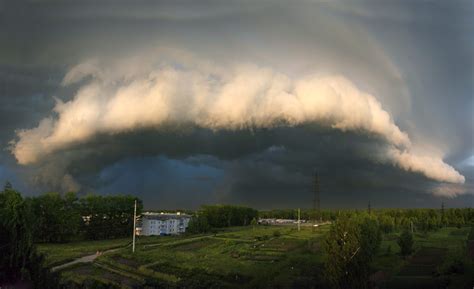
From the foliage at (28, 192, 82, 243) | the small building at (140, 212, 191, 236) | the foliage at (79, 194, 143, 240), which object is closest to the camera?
the foliage at (28, 192, 82, 243)

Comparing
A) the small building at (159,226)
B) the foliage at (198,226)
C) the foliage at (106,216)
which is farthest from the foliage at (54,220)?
the small building at (159,226)

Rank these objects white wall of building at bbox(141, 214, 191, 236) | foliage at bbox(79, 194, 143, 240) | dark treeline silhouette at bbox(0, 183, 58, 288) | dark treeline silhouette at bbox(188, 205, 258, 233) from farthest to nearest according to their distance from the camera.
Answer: dark treeline silhouette at bbox(188, 205, 258, 233), white wall of building at bbox(141, 214, 191, 236), foliage at bbox(79, 194, 143, 240), dark treeline silhouette at bbox(0, 183, 58, 288)

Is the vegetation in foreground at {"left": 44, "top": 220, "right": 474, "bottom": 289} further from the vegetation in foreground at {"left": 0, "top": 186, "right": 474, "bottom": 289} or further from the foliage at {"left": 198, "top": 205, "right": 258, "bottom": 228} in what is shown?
the foliage at {"left": 198, "top": 205, "right": 258, "bottom": 228}

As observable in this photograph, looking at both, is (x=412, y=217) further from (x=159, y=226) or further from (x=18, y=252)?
(x=18, y=252)

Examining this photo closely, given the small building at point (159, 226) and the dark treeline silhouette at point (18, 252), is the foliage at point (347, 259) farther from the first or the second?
the small building at point (159, 226)

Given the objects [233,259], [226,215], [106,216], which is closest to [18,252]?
[233,259]

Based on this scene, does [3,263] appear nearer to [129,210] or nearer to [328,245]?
[328,245]

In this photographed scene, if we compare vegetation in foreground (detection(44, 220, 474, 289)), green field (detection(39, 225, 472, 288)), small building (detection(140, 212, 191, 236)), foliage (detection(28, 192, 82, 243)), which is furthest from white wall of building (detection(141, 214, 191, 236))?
vegetation in foreground (detection(44, 220, 474, 289))

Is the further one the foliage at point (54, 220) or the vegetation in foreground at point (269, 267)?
the foliage at point (54, 220)

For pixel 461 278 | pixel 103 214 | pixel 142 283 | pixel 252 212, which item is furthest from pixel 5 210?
pixel 252 212
